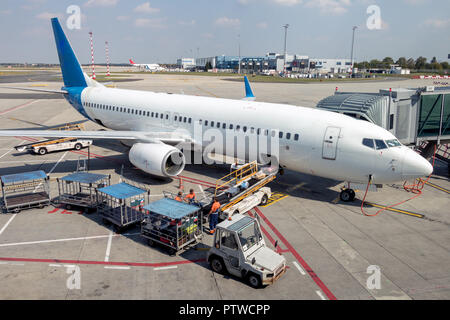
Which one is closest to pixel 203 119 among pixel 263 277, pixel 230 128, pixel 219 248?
pixel 230 128

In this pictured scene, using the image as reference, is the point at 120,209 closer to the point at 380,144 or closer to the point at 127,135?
the point at 127,135

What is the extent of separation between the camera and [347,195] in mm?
19016

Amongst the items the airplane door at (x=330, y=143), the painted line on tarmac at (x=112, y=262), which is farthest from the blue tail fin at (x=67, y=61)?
the airplane door at (x=330, y=143)

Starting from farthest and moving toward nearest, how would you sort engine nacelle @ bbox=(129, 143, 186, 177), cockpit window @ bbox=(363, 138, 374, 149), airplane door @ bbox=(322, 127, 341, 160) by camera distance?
1. engine nacelle @ bbox=(129, 143, 186, 177)
2. airplane door @ bbox=(322, 127, 341, 160)
3. cockpit window @ bbox=(363, 138, 374, 149)

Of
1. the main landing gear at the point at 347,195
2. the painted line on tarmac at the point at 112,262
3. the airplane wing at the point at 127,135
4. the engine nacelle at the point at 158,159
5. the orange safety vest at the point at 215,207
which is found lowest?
the painted line on tarmac at the point at 112,262

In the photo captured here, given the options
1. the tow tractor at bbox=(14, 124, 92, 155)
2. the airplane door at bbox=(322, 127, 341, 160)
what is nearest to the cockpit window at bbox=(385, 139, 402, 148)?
the airplane door at bbox=(322, 127, 341, 160)

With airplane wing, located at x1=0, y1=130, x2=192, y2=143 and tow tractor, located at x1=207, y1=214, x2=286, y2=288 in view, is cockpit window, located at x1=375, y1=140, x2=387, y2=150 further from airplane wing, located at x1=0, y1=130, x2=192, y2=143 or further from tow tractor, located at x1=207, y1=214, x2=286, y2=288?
airplane wing, located at x1=0, y1=130, x2=192, y2=143

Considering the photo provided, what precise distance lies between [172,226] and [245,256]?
3954 millimetres

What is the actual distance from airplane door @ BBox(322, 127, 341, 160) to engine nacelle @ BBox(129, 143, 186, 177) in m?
8.77

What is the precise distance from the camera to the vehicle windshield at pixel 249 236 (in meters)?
11.9

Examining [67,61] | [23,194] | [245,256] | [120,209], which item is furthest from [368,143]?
[67,61]

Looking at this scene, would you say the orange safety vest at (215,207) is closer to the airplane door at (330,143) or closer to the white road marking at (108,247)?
the white road marking at (108,247)

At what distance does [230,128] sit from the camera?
21.3 meters

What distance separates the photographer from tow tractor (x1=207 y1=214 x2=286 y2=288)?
11273 mm
